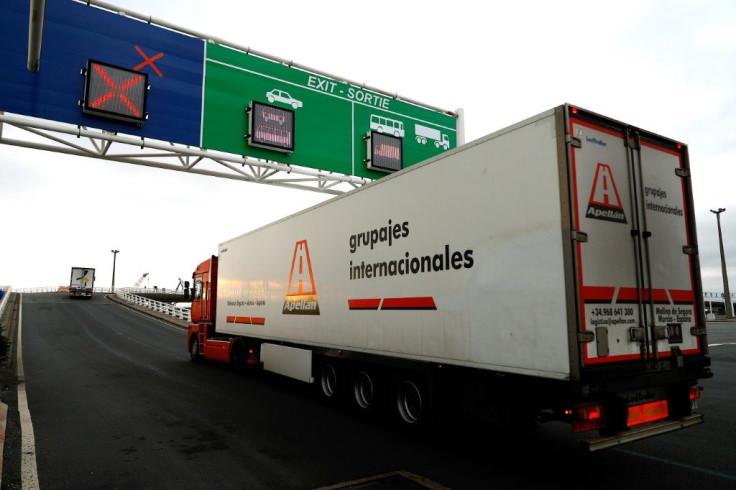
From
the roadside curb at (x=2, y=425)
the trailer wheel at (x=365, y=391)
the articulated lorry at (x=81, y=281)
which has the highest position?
the articulated lorry at (x=81, y=281)

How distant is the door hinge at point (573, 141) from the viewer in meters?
4.92

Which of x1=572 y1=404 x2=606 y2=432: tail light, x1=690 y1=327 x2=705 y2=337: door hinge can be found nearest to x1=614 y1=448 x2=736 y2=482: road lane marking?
x1=572 y1=404 x2=606 y2=432: tail light

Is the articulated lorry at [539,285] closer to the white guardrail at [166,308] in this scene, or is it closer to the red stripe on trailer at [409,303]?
the red stripe on trailer at [409,303]

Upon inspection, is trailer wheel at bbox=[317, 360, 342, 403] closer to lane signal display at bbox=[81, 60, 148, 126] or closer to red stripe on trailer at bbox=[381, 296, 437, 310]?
red stripe on trailer at bbox=[381, 296, 437, 310]

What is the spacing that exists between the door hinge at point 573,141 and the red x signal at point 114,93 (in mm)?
7053

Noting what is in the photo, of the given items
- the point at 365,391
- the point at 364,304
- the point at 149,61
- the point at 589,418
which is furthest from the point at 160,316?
the point at 589,418

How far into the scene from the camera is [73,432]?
22.4 ft

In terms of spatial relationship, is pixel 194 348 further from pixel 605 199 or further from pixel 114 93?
pixel 605 199

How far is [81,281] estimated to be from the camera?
164ft

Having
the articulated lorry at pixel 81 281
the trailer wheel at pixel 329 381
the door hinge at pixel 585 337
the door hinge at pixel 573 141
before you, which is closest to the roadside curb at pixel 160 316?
the articulated lorry at pixel 81 281

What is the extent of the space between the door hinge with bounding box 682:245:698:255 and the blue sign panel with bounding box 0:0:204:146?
26.4 ft

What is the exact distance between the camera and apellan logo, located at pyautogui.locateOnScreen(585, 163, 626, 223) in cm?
504

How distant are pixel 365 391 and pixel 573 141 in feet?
16.8

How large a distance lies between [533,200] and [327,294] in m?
4.60
